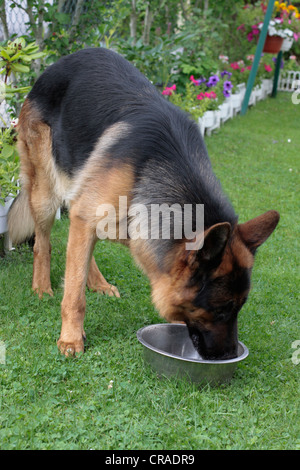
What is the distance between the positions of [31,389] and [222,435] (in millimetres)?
1098

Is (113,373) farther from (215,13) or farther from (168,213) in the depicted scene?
(215,13)

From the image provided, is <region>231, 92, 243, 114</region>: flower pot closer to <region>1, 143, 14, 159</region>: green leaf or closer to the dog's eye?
<region>1, 143, 14, 159</region>: green leaf

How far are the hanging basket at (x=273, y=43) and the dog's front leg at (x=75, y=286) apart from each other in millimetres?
12498

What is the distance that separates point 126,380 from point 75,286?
718 mm

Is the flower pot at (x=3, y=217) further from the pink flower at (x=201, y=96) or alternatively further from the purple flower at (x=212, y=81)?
the purple flower at (x=212, y=81)

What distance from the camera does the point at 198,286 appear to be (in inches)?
112

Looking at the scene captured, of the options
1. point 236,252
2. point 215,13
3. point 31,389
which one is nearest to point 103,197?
point 236,252

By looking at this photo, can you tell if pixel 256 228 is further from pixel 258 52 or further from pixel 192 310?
pixel 258 52

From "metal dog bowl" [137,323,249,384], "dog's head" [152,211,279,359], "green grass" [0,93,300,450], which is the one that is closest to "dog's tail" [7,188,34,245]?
"green grass" [0,93,300,450]

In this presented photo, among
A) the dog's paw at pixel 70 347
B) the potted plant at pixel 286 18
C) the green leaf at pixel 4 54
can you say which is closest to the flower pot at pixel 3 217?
the green leaf at pixel 4 54

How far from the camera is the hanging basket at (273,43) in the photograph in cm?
1423

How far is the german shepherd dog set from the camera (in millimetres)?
2893

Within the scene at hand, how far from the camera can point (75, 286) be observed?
138 inches

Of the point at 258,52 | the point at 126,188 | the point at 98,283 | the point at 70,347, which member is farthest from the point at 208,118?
the point at 70,347
